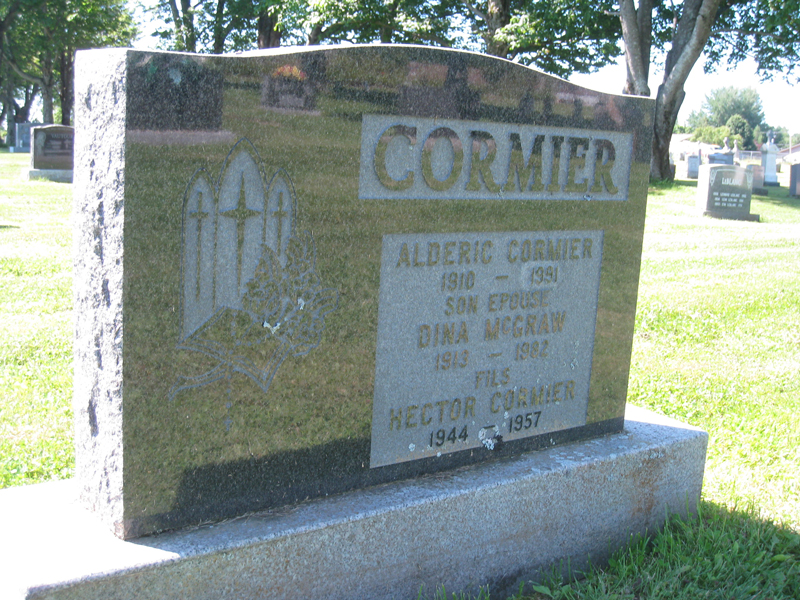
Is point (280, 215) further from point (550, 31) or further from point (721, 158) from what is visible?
point (721, 158)

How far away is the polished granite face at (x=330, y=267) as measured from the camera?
2086 millimetres

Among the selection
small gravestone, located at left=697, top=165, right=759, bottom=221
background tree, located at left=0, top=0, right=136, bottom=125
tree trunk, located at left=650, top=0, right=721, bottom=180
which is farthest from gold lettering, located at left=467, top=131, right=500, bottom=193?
background tree, located at left=0, top=0, right=136, bottom=125

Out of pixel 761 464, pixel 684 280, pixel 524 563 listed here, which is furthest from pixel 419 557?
pixel 684 280

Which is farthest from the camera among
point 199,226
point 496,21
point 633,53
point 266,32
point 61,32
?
point 61,32

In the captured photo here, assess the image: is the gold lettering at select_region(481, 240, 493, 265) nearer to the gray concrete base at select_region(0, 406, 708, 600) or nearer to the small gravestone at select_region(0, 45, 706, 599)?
the small gravestone at select_region(0, 45, 706, 599)

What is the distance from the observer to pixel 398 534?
2508 millimetres

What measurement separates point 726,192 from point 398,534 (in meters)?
16.1

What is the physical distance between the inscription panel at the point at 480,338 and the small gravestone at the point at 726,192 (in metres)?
14.8

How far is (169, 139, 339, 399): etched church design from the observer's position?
2150mm

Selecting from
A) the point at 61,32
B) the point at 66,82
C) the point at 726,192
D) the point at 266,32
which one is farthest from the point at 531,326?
the point at 66,82

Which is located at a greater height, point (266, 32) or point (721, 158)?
point (266, 32)

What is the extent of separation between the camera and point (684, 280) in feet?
29.1

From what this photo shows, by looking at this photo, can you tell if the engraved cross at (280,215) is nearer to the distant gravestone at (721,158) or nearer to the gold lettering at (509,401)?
the gold lettering at (509,401)

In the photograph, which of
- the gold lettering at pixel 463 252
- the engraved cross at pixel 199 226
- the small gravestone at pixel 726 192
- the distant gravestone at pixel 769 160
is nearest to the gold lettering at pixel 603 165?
the gold lettering at pixel 463 252
